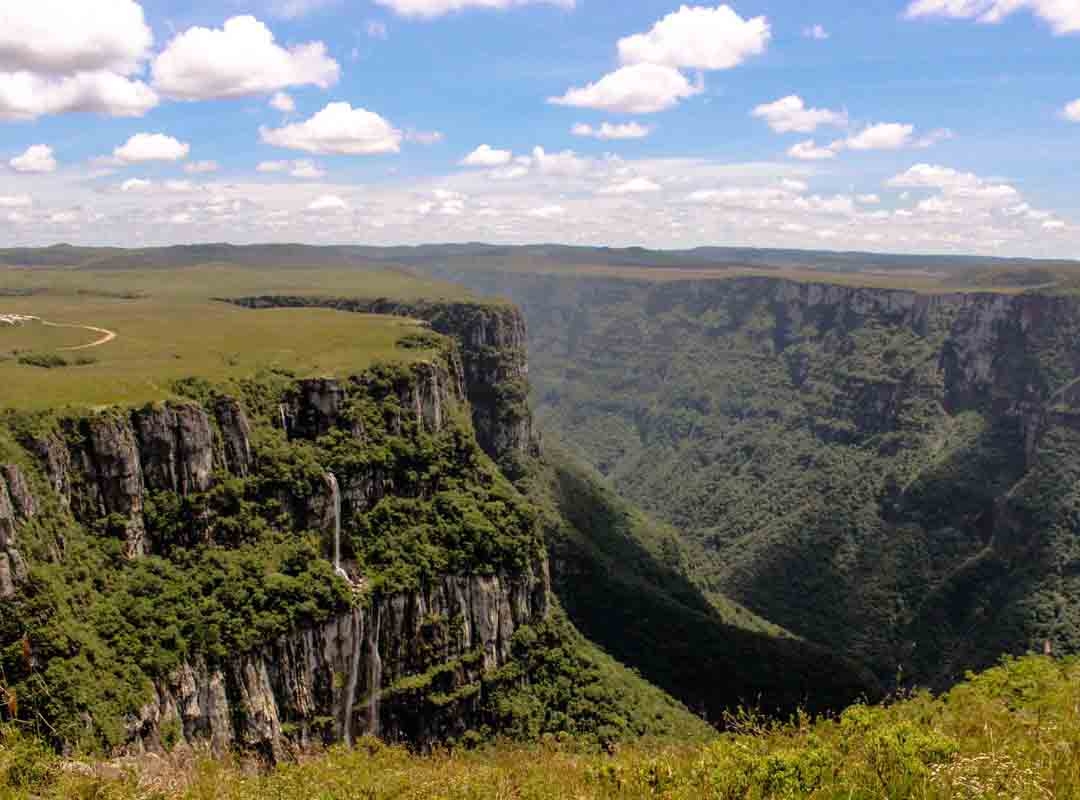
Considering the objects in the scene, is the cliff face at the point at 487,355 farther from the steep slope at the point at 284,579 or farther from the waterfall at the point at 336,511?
the waterfall at the point at 336,511

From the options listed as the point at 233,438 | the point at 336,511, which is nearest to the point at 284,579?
the point at 336,511

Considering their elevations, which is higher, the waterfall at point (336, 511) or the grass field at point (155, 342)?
the grass field at point (155, 342)

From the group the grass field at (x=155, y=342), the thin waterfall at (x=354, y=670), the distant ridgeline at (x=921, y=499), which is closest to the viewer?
the grass field at (x=155, y=342)

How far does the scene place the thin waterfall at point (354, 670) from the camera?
51.7m

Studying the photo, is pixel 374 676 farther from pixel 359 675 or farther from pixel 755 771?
pixel 755 771

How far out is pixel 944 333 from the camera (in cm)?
17275

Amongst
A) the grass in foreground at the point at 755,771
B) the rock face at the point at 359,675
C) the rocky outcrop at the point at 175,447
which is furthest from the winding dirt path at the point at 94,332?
the grass in foreground at the point at 755,771

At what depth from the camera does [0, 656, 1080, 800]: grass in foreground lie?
41.8ft

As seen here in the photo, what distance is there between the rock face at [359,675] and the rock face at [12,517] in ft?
27.7

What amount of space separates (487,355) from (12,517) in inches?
3187

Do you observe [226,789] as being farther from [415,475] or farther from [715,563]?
[715,563]

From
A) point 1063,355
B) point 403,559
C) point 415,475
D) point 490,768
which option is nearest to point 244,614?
point 403,559

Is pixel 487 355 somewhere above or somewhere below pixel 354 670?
above

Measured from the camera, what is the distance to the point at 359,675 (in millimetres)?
52844
